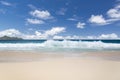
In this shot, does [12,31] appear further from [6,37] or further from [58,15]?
[58,15]

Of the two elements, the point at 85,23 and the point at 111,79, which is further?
the point at 85,23

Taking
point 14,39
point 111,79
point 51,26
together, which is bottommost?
point 111,79

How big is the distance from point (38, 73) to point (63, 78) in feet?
2.06

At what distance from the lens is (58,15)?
1645 cm

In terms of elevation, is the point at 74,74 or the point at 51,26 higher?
the point at 51,26

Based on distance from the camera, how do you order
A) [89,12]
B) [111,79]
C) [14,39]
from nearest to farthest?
[111,79]
[89,12]
[14,39]

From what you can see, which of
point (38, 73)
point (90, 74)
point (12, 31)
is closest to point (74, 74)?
point (90, 74)

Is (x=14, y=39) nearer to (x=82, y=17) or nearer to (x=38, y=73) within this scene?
(x=82, y=17)

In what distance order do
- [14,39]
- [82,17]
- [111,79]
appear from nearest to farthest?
[111,79] → [82,17] → [14,39]

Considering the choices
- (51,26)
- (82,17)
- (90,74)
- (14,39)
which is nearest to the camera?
(90,74)

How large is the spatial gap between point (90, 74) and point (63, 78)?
65cm

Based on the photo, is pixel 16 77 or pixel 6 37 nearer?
pixel 16 77

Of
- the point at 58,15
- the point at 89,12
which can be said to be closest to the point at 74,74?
the point at 89,12

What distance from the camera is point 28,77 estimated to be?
10.9ft
